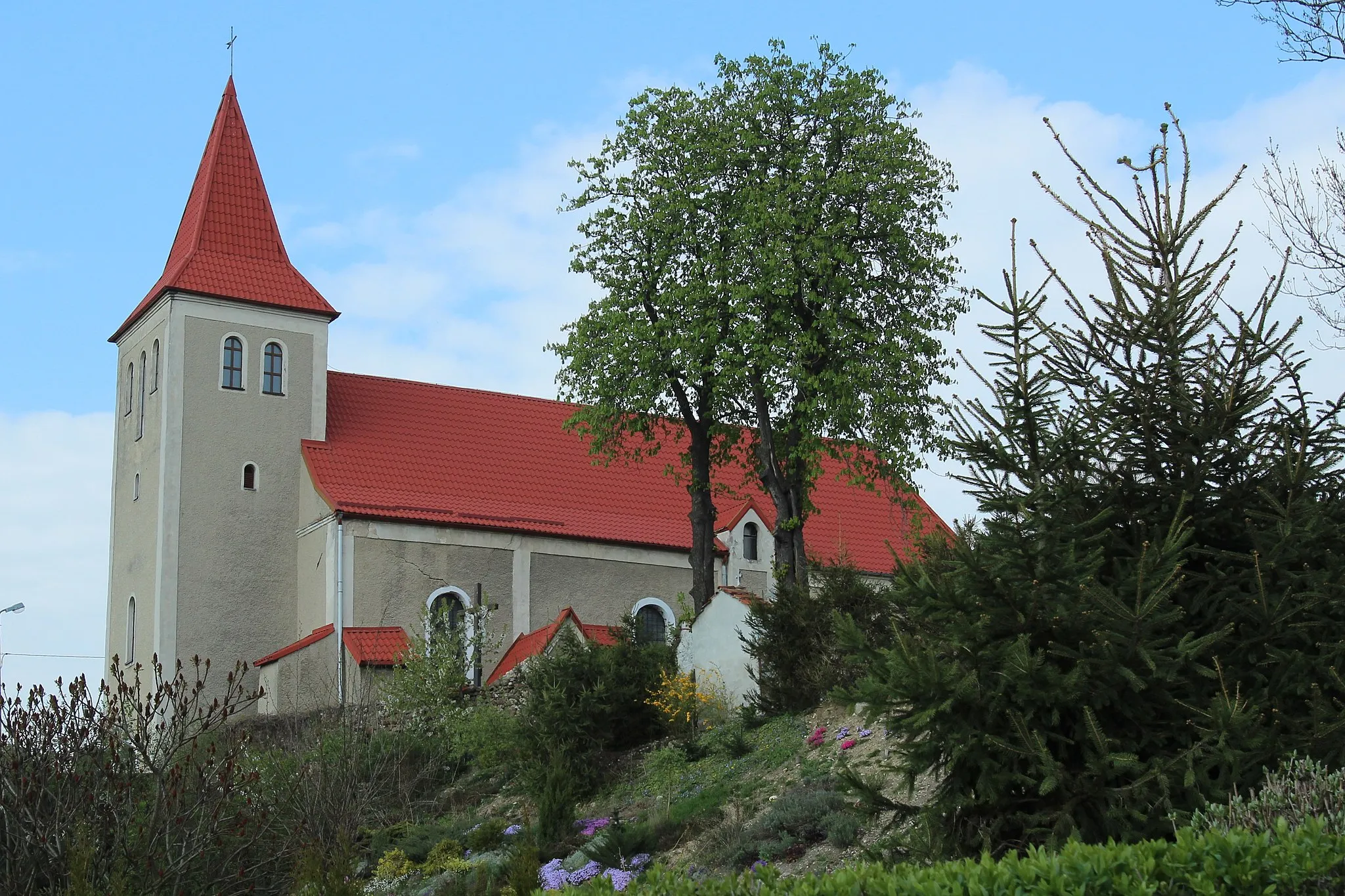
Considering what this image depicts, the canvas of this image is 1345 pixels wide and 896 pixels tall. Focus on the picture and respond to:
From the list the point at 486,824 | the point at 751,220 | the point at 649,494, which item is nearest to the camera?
the point at 486,824

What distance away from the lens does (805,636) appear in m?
19.8

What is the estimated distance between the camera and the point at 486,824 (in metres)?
18.2

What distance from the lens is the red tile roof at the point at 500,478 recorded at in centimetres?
3347

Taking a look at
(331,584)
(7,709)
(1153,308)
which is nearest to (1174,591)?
(1153,308)

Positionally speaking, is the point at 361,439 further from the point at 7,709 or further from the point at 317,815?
the point at 7,709

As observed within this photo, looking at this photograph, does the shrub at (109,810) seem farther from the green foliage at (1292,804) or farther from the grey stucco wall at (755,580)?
the grey stucco wall at (755,580)

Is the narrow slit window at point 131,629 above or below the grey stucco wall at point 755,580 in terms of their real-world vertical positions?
below

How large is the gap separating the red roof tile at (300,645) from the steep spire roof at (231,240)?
7793 millimetres

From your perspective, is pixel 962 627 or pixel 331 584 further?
pixel 331 584

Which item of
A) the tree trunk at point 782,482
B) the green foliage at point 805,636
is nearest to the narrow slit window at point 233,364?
the tree trunk at point 782,482

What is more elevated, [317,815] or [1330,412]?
[1330,412]

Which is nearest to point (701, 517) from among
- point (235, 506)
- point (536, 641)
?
point (536, 641)

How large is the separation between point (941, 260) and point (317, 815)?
15.0 m

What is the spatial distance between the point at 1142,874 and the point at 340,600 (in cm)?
2587
